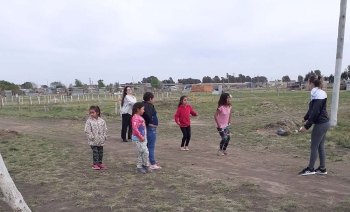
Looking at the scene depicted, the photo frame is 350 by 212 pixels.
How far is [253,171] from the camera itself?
5.91m

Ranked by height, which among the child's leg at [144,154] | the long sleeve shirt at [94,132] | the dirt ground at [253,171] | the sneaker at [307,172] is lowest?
the dirt ground at [253,171]

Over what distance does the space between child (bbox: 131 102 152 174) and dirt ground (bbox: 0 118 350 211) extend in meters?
0.63

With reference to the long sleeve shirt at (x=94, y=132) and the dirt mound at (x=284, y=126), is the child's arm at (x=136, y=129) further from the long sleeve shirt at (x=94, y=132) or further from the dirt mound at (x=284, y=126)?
the dirt mound at (x=284, y=126)

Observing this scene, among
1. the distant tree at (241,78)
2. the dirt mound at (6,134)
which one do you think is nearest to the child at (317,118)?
the dirt mound at (6,134)

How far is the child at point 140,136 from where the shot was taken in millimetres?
5730

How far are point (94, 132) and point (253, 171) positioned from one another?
122 inches

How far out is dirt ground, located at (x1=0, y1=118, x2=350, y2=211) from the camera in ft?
14.8

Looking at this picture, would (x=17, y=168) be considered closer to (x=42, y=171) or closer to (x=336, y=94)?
(x=42, y=171)

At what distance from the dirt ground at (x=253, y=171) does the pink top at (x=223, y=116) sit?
0.75m

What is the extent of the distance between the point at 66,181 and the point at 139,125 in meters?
1.56

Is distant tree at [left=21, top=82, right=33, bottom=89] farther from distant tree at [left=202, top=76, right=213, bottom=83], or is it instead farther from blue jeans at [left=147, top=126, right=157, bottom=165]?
blue jeans at [left=147, top=126, right=157, bottom=165]

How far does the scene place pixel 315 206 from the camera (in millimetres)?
4094

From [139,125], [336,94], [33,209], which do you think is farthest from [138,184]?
[336,94]

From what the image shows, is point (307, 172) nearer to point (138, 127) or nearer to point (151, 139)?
point (151, 139)
